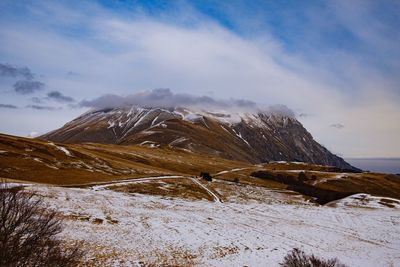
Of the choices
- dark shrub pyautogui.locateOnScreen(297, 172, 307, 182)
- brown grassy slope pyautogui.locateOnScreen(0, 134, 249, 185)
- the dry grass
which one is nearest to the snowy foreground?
the dry grass

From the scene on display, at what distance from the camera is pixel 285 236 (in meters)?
40.2

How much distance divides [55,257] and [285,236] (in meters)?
32.2

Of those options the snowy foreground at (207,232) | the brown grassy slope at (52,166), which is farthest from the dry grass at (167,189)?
the brown grassy slope at (52,166)

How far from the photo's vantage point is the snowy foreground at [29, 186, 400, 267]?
2889cm

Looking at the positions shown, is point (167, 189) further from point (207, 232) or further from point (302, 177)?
point (302, 177)

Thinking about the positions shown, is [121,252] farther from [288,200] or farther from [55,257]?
[288,200]

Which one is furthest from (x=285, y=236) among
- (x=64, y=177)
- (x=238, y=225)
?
(x=64, y=177)

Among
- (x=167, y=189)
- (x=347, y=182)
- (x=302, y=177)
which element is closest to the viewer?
(x=167, y=189)

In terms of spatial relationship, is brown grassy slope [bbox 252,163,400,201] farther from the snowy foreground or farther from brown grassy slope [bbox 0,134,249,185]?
the snowy foreground

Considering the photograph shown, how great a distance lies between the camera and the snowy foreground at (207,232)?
28.9 metres

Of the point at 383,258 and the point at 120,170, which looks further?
the point at 120,170

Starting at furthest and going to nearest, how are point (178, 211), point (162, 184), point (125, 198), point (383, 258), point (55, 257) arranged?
point (162, 184) → point (125, 198) → point (178, 211) → point (383, 258) → point (55, 257)

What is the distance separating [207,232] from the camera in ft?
123

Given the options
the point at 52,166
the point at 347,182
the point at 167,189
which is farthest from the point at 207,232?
the point at 347,182
